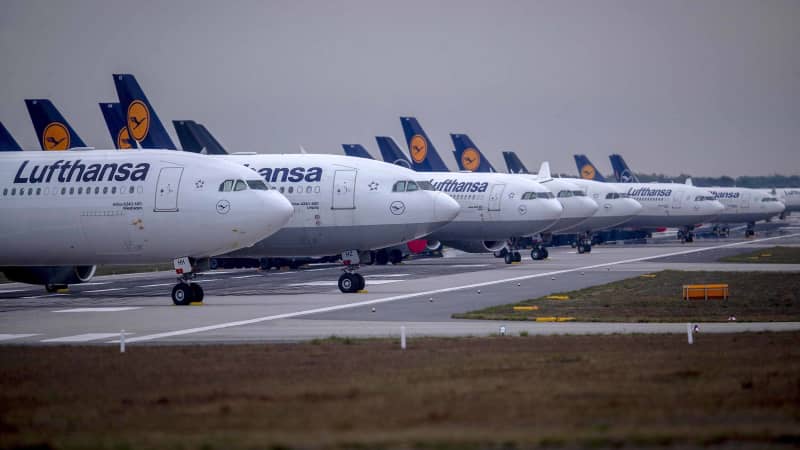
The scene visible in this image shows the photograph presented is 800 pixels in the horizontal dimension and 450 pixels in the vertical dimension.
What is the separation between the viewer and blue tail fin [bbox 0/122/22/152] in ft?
156

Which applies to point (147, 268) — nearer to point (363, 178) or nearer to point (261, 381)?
point (363, 178)

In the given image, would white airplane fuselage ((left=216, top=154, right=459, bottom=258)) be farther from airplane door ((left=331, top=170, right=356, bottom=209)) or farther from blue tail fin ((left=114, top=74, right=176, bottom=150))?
blue tail fin ((left=114, top=74, right=176, bottom=150))

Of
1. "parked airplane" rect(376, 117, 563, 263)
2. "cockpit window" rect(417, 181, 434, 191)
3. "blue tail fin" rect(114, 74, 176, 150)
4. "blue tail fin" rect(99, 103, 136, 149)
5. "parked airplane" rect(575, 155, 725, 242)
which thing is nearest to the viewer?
"cockpit window" rect(417, 181, 434, 191)

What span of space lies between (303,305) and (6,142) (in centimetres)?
1631

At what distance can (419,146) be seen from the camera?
265 ft

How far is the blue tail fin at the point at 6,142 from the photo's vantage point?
47.5m

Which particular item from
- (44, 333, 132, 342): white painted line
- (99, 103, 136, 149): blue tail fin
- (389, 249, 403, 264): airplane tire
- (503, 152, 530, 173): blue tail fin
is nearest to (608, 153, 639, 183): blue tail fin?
(503, 152, 530, 173): blue tail fin

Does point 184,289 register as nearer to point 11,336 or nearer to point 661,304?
point 11,336

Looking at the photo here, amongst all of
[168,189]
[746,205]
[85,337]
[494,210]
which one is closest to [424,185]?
[168,189]

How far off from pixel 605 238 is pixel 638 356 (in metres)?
99.3

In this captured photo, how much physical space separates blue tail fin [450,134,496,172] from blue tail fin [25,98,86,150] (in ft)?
143

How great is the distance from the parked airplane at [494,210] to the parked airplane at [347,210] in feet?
70.9

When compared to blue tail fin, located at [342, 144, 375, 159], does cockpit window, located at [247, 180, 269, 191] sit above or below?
below

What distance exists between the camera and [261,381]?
65.1 ft
